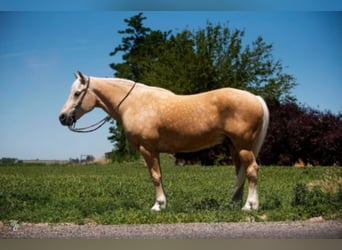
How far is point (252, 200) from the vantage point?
600cm

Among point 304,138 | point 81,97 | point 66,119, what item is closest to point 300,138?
point 304,138

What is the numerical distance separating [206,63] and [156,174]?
1310 mm

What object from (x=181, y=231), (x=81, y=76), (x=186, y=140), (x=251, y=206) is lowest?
(x=181, y=231)

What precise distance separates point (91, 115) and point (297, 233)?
2.39 metres

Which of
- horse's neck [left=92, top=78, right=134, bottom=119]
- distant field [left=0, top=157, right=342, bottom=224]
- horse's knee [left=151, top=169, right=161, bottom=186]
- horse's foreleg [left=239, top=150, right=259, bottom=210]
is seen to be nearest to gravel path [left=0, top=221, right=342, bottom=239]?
distant field [left=0, top=157, right=342, bottom=224]

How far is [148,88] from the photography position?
606 centimetres

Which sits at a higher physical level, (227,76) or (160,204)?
(227,76)

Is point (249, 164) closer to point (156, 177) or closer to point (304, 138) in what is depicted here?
point (304, 138)

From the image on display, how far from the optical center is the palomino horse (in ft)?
19.3

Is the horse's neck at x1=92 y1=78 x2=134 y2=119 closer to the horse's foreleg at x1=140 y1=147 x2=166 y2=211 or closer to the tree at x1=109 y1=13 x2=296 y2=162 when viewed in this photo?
the tree at x1=109 y1=13 x2=296 y2=162

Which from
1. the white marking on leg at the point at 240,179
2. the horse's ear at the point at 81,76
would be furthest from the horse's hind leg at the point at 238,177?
the horse's ear at the point at 81,76

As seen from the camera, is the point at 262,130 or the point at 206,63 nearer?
the point at 262,130

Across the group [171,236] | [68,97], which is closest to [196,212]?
[171,236]

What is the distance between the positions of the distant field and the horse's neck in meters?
0.67
